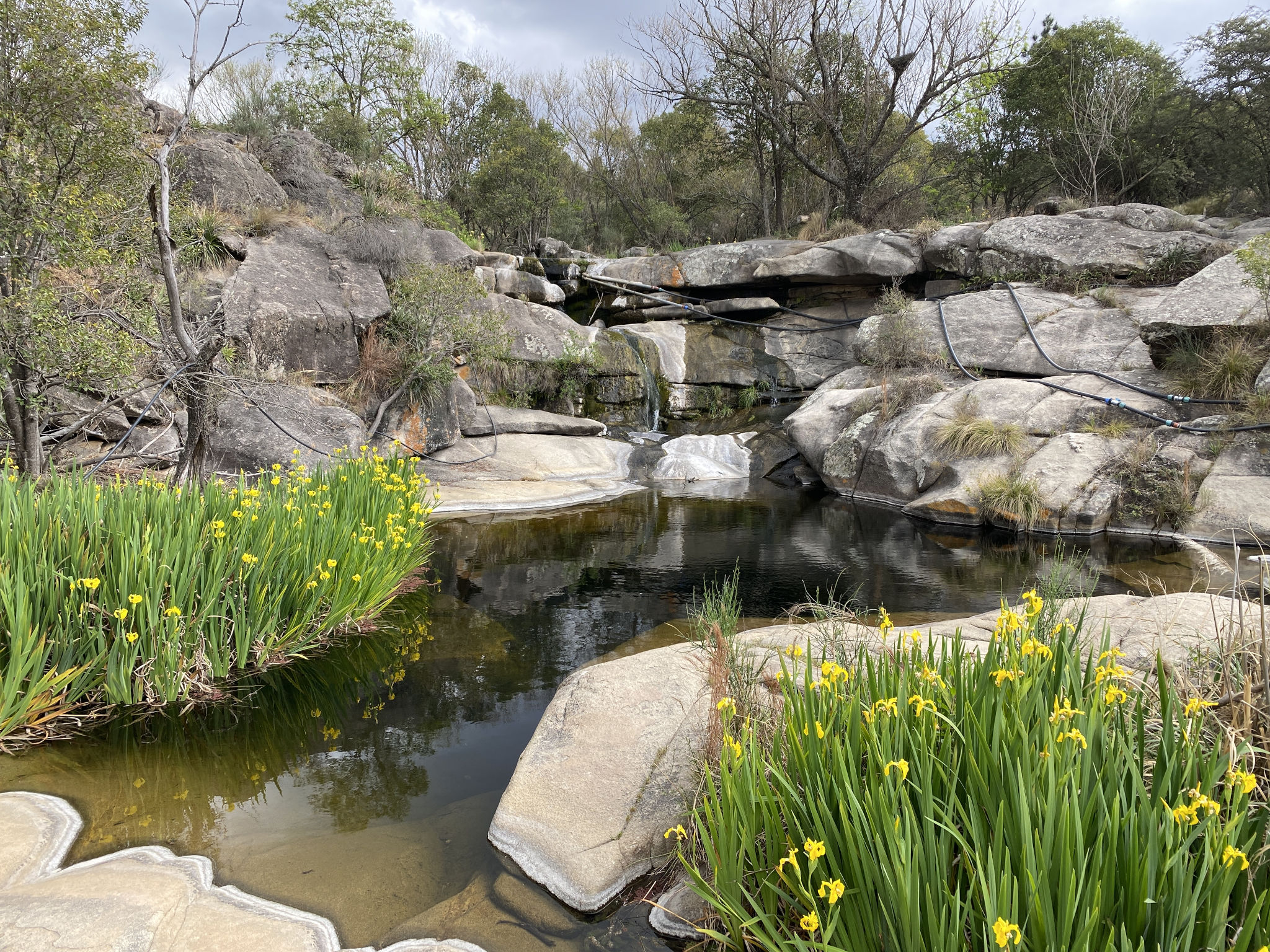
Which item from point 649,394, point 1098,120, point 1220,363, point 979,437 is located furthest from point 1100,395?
point 1098,120

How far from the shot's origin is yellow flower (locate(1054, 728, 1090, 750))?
170 centimetres

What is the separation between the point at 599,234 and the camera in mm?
26375

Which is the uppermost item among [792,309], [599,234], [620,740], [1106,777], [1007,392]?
[599,234]

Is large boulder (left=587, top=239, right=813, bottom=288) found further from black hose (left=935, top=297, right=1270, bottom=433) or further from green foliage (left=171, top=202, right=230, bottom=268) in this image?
green foliage (left=171, top=202, right=230, bottom=268)

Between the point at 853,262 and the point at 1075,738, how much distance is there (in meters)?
16.1

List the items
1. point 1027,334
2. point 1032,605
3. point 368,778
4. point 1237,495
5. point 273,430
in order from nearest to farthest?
point 1032,605 → point 368,778 → point 1237,495 → point 273,430 → point 1027,334

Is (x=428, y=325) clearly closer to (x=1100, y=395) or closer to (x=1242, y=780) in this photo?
(x=1100, y=395)

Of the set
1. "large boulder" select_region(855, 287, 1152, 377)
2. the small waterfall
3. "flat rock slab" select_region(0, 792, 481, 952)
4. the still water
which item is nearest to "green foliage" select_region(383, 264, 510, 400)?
the still water

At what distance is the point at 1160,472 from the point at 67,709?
10.6 m

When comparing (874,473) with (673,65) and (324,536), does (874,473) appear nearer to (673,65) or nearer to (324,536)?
(324,536)

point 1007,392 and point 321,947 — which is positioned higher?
point 1007,392

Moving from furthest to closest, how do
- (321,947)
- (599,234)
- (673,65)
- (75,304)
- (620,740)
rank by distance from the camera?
1. (599,234)
2. (673,65)
3. (75,304)
4. (620,740)
5. (321,947)

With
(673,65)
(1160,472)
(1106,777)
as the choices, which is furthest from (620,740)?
(673,65)

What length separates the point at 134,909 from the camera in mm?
2246
